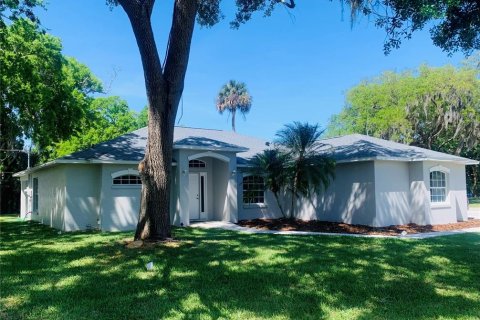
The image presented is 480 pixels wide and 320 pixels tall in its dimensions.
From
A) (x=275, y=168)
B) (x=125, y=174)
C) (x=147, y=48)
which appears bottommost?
(x=125, y=174)

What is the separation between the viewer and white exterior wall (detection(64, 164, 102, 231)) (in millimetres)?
15375

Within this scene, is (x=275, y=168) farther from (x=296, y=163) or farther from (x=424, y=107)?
(x=424, y=107)

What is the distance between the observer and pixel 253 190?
19188 mm

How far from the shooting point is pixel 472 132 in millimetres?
33250

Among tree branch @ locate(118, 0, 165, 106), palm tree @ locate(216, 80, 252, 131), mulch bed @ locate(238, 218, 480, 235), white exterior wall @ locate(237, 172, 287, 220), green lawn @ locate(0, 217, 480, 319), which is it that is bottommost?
mulch bed @ locate(238, 218, 480, 235)

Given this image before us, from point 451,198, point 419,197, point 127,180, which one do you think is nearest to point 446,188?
point 451,198

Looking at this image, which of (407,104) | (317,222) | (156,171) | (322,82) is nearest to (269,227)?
(317,222)

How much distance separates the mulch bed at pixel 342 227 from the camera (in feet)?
49.0

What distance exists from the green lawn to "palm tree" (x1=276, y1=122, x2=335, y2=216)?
5.16 metres

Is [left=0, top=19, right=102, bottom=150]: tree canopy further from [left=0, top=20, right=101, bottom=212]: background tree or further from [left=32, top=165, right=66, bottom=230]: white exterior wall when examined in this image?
[left=32, top=165, right=66, bottom=230]: white exterior wall

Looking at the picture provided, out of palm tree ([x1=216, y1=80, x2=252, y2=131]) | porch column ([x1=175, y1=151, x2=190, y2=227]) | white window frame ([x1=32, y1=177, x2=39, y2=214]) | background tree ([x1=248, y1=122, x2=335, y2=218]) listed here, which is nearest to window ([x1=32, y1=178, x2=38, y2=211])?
white window frame ([x1=32, y1=177, x2=39, y2=214])

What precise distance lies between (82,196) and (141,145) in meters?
3.37

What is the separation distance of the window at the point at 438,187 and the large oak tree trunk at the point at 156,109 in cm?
1238

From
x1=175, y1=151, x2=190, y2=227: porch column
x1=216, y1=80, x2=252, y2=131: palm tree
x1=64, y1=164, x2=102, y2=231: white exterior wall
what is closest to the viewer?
x1=64, y1=164, x2=102, y2=231: white exterior wall
